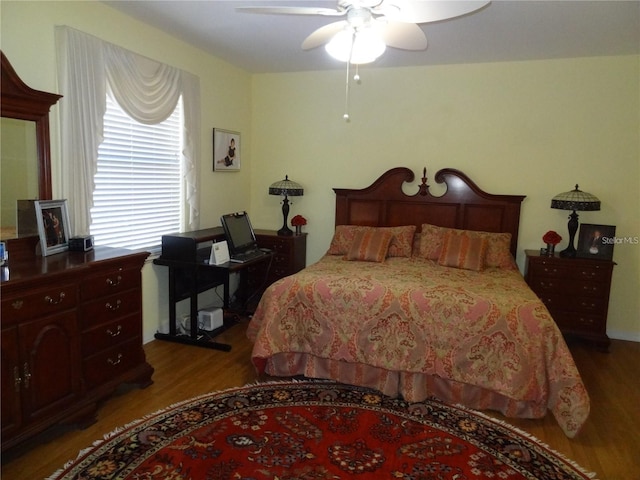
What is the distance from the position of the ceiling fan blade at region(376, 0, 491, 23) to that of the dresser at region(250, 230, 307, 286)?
9.18 ft

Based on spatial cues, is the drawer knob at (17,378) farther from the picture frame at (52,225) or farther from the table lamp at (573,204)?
the table lamp at (573,204)

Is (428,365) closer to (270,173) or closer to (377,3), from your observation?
(377,3)

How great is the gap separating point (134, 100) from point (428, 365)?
9.26 feet

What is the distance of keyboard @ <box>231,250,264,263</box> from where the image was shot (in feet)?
12.2

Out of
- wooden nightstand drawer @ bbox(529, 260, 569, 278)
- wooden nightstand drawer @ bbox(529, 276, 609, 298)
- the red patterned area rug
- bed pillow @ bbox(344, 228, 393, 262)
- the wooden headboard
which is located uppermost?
the wooden headboard

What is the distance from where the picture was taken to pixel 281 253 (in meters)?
4.65

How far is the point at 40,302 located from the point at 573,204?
3.92 m

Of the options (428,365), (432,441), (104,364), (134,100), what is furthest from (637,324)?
(134,100)

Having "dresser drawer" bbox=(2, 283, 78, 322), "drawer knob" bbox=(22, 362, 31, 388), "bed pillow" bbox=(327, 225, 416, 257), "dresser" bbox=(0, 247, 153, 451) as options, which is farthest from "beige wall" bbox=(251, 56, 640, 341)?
"drawer knob" bbox=(22, 362, 31, 388)

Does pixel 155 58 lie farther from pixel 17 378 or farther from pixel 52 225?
pixel 17 378

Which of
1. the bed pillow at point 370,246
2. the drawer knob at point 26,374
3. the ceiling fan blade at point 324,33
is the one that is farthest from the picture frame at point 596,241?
the drawer knob at point 26,374

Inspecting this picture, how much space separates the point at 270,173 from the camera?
5121 millimetres

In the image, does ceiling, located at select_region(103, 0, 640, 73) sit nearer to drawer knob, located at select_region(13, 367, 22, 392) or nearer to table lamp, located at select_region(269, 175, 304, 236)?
table lamp, located at select_region(269, 175, 304, 236)

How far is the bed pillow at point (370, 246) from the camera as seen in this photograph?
13.1 feet
